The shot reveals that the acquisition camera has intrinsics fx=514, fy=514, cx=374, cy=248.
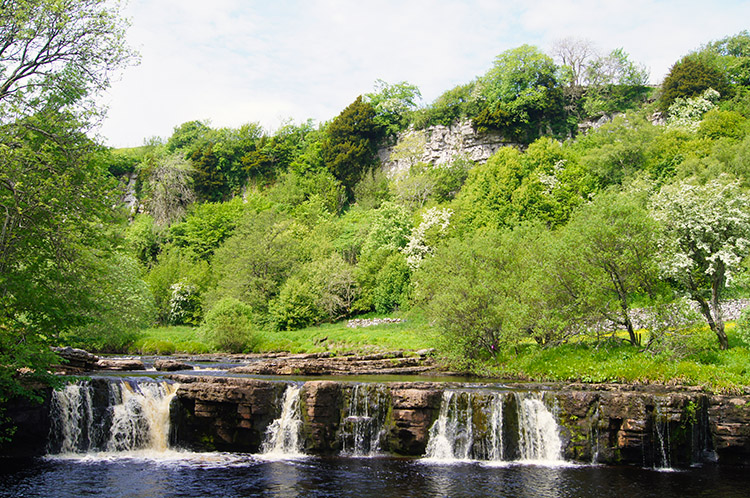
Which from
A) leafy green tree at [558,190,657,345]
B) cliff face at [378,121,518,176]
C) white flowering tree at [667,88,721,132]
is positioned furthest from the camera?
cliff face at [378,121,518,176]

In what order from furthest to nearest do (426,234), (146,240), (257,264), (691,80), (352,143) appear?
(352,143), (146,240), (691,80), (257,264), (426,234)

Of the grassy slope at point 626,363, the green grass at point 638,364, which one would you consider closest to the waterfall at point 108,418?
the grassy slope at point 626,363

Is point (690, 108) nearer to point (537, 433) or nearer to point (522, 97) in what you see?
point (522, 97)

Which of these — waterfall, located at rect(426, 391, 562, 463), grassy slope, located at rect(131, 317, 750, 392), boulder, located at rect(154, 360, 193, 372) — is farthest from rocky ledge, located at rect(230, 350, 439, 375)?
waterfall, located at rect(426, 391, 562, 463)

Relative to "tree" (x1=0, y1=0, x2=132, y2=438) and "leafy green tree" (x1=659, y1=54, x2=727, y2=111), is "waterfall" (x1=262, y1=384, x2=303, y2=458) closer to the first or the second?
"tree" (x1=0, y1=0, x2=132, y2=438)

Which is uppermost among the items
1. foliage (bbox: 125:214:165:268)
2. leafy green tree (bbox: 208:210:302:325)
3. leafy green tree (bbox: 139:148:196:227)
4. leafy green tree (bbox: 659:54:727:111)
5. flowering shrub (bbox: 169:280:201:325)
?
leafy green tree (bbox: 659:54:727:111)

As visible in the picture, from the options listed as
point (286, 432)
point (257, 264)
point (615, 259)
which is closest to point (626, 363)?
point (615, 259)

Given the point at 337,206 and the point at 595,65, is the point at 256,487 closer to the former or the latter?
the point at 337,206

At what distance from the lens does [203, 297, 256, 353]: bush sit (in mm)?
38688

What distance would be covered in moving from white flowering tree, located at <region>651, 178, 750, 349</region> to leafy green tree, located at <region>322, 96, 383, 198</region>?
178ft

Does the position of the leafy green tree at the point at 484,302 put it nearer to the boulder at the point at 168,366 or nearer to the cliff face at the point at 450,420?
the cliff face at the point at 450,420

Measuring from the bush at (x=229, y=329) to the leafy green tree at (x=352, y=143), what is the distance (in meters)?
38.3

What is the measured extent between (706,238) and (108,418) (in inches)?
1027

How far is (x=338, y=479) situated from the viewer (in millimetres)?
15219
